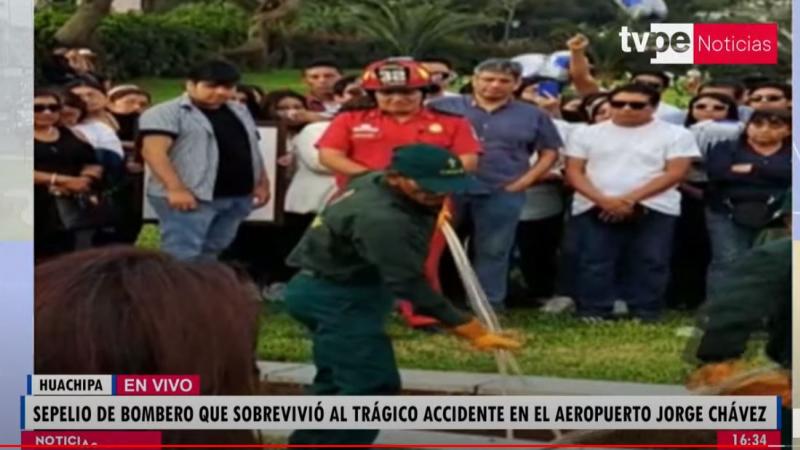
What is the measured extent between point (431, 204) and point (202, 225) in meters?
0.61

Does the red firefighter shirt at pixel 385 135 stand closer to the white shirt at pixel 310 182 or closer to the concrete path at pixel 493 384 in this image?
the white shirt at pixel 310 182

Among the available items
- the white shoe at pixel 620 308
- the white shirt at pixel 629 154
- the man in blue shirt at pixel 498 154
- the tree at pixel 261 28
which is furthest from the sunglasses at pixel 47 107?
the white shoe at pixel 620 308

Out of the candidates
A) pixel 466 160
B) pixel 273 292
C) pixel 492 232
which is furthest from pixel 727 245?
pixel 273 292

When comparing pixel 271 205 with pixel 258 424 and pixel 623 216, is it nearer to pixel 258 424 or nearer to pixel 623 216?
pixel 258 424

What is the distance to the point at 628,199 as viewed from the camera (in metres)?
4.69

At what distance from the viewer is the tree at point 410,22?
450cm

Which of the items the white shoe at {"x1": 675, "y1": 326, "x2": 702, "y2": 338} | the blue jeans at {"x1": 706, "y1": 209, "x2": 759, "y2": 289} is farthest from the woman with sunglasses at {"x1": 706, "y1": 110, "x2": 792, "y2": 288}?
the white shoe at {"x1": 675, "y1": 326, "x2": 702, "y2": 338}

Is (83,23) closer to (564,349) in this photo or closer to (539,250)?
(539,250)

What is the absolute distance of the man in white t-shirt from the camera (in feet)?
15.2

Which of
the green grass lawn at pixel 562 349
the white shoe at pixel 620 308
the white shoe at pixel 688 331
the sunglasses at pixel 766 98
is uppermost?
the sunglasses at pixel 766 98

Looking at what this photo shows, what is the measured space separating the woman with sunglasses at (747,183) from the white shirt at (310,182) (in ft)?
3.34

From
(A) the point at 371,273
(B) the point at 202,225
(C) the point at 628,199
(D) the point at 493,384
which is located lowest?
(D) the point at 493,384

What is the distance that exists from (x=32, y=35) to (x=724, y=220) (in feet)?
6.11

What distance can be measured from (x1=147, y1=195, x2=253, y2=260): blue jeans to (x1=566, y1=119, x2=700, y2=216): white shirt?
900mm
